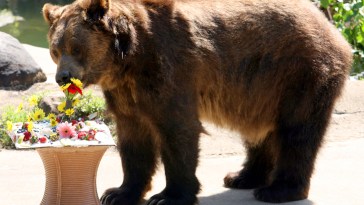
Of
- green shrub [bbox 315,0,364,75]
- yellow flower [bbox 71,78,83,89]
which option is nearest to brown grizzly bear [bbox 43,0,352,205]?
yellow flower [bbox 71,78,83,89]

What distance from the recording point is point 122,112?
5.70m

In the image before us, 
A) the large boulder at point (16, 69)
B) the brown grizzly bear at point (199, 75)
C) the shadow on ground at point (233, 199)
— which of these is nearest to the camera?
the brown grizzly bear at point (199, 75)

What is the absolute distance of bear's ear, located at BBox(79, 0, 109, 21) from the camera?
527 cm

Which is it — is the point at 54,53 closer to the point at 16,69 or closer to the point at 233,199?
the point at 233,199

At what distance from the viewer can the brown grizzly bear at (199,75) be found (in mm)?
5340

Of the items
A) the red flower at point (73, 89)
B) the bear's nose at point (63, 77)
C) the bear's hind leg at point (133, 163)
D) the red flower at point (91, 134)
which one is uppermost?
the bear's nose at point (63, 77)

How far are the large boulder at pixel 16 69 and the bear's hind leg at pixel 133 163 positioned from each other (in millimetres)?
4360

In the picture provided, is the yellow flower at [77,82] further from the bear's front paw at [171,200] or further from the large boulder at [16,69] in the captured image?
the large boulder at [16,69]

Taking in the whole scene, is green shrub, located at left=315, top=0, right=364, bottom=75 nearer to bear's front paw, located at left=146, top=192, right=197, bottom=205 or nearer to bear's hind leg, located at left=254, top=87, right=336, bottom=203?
bear's hind leg, located at left=254, top=87, right=336, bottom=203

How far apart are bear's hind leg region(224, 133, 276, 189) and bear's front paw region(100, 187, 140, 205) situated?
967mm

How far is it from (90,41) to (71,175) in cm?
88

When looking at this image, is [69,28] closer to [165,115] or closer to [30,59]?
[165,115]

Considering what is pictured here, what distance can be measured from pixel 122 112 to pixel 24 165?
1993 millimetres

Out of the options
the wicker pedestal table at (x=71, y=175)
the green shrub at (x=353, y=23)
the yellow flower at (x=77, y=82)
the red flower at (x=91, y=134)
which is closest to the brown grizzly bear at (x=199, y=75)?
the yellow flower at (x=77, y=82)
